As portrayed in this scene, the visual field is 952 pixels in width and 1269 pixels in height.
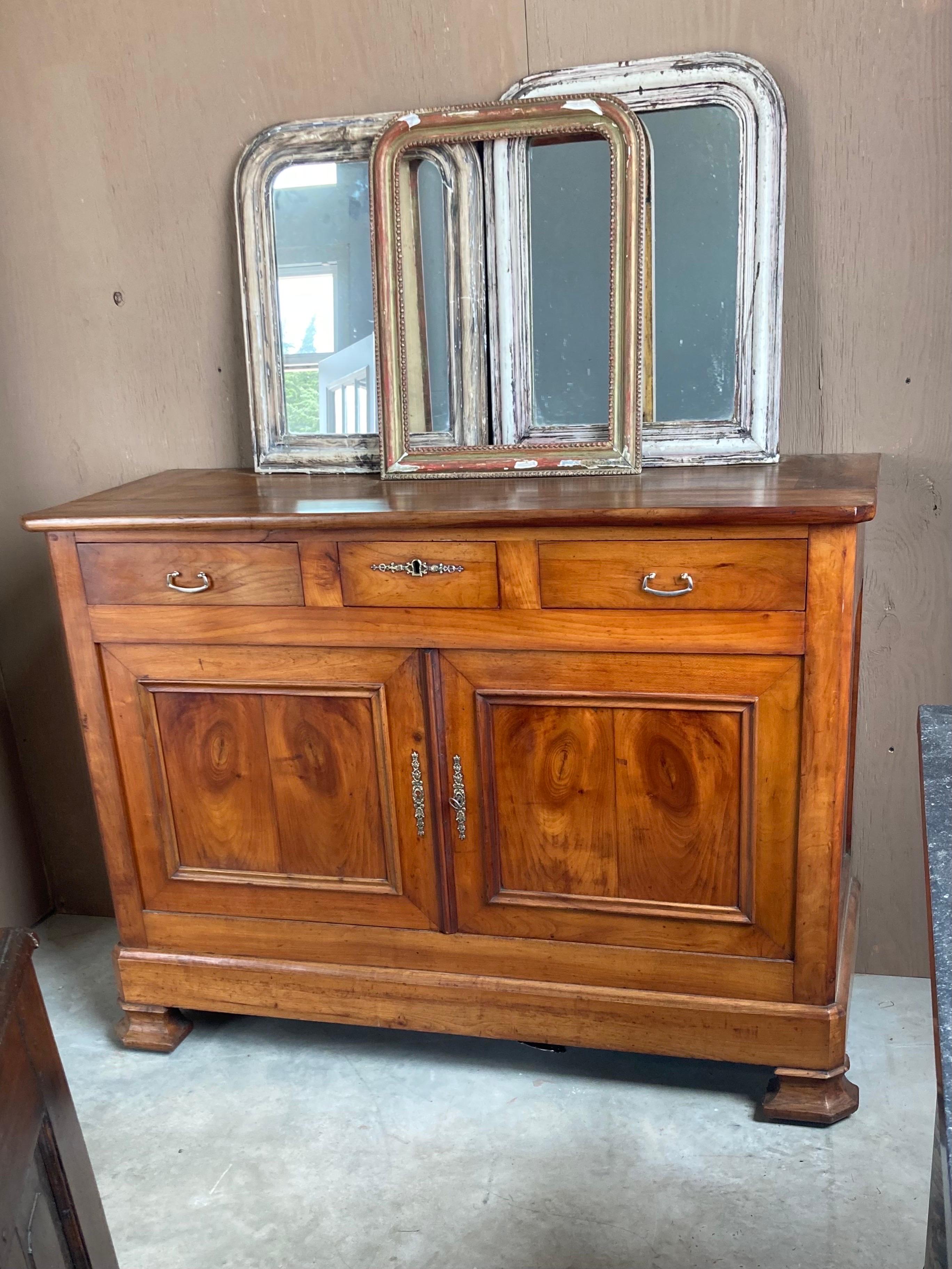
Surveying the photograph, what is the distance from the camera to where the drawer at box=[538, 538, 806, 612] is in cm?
177

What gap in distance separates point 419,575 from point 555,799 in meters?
0.47

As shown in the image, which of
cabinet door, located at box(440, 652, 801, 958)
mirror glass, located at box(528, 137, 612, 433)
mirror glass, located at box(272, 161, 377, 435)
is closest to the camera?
cabinet door, located at box(440, 652, 801, 958)

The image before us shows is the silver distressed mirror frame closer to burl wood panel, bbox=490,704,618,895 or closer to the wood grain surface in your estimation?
the wood grain surface

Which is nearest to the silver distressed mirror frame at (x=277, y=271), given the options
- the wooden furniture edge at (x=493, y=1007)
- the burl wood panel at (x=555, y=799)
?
the burl wood panel at (x=555, y=799)

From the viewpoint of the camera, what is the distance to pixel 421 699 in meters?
2.01

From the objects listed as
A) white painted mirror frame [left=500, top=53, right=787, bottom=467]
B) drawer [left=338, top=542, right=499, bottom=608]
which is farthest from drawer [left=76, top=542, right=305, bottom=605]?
white painted mirror frame [left=500, top=53, right=787, bottom=467]

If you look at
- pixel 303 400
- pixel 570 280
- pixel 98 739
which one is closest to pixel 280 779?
pixel 98 739

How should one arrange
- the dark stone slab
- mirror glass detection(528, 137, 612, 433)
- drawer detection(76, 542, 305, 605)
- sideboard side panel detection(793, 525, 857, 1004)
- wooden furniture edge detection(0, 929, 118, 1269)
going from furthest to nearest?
mirror glass detection(528, 137, 612, 433) → drawer detection(76, 542, 305, 605) → sideboard side panel detection(793, 525, 857, 1004) → wooden furniture edge detection(0, 929, 118, 1269) → the dark stone slab

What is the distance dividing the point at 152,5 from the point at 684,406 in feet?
4.48

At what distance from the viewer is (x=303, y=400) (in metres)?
2.38

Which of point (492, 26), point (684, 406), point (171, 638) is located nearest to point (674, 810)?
point (684, 406)

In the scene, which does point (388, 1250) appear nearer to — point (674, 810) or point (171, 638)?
point (674, 810)

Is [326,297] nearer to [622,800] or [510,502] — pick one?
[510,502]

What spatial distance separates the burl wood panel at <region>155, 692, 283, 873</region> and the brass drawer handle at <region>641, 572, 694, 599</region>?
76 centimetres
